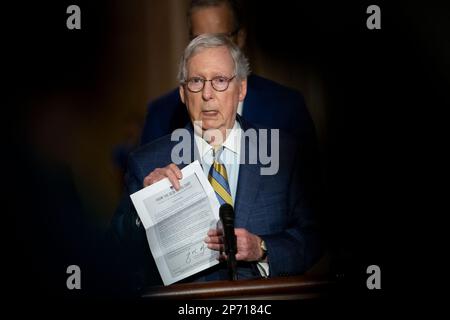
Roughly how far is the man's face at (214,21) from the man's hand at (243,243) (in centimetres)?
106

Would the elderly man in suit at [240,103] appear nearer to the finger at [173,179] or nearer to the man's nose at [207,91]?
the man's nose at [207,91]

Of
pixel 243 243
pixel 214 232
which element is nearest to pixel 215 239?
pixel 214 232

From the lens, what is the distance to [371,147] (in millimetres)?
3682

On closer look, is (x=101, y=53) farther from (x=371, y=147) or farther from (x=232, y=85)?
(x=371, y=147)

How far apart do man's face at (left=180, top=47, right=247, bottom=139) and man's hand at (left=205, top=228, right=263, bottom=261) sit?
514mm

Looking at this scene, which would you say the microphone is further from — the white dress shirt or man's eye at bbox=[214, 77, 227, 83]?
man's eye at bbox=[214, 77, 227, 83]

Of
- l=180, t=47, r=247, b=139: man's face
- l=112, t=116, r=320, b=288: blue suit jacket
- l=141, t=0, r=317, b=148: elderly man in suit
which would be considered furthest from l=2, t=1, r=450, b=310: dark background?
l=180, t=47, r=247, b=139: man's face

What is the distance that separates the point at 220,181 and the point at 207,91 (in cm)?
43

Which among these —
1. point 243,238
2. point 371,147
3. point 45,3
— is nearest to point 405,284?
point 371,147

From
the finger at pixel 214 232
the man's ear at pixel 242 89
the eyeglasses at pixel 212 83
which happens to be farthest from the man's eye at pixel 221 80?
the finger at pixel 214 232

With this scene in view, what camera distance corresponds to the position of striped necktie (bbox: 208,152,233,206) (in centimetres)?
331

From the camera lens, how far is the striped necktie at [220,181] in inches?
130

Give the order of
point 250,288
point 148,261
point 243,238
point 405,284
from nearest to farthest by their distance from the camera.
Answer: point 250,288
point 243,238
point 148,261
point 405,284
